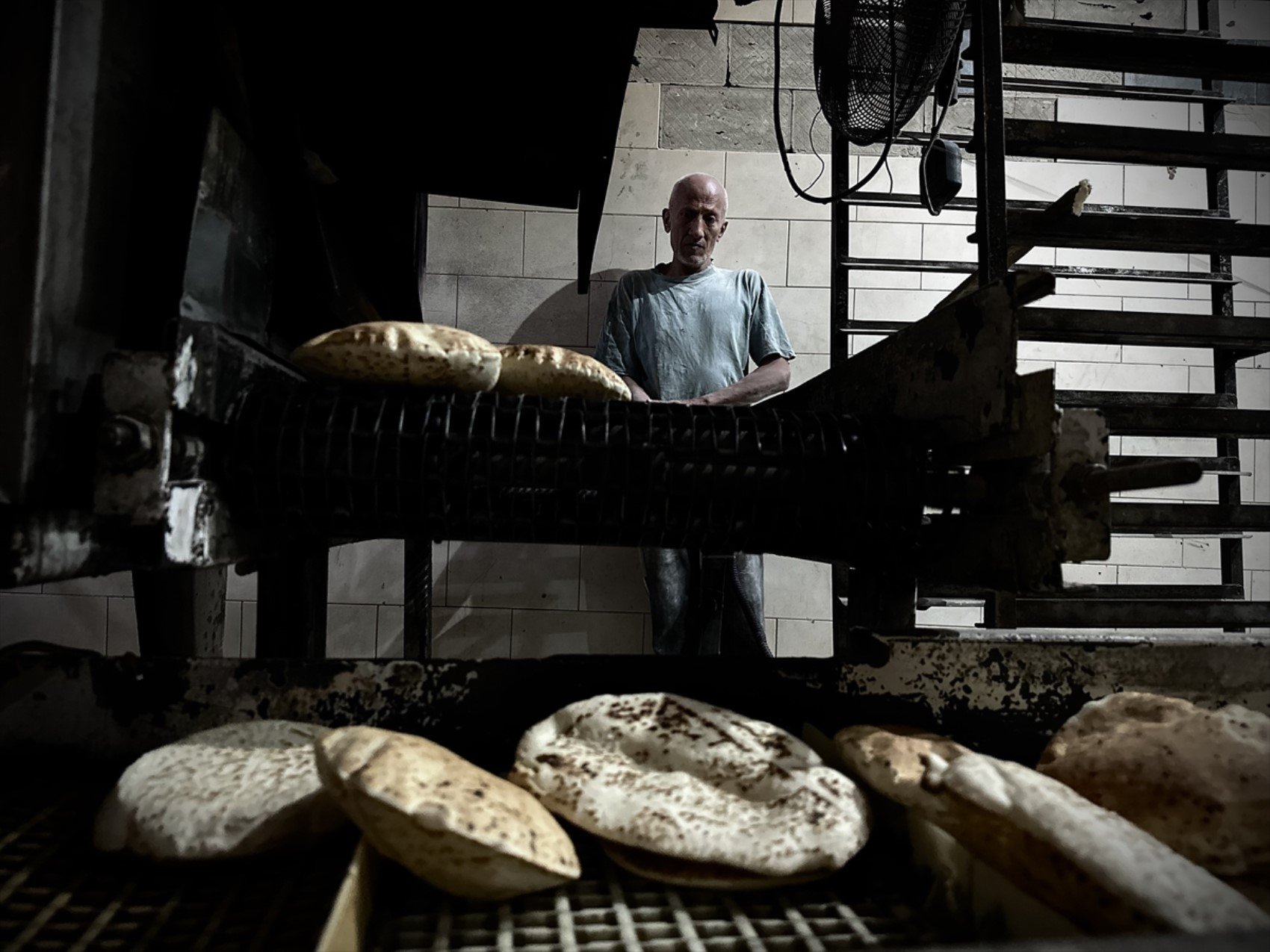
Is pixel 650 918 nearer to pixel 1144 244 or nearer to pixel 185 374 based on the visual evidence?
pixel 185 374

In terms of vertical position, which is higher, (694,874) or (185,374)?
(185,374)

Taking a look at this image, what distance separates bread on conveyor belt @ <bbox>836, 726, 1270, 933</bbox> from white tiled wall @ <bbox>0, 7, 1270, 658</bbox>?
9.80 feet

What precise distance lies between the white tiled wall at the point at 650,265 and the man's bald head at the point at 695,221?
0.43 metres

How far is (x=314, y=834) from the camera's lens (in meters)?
0.77

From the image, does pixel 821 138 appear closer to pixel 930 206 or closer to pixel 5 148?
pixel 930 206

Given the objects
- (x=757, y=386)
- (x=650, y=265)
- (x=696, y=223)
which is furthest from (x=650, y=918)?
(x=650, y=265)

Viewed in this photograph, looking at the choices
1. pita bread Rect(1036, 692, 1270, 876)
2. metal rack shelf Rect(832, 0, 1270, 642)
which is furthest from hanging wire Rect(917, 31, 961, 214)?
pita bread Rect(1036, 692, 1270, 876)

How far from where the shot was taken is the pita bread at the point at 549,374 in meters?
1.20

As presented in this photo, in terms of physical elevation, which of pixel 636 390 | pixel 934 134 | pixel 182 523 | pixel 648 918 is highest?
Answer: pixel 934 134

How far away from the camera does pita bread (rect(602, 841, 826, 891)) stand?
714mm

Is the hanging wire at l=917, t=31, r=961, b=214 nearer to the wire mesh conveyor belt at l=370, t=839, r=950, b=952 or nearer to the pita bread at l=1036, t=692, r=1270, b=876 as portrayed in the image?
the pita bread at l=1036, t=692, r=1270, b=876

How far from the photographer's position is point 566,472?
1049mm

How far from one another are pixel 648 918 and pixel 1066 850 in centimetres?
38

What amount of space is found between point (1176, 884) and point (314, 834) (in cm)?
80
